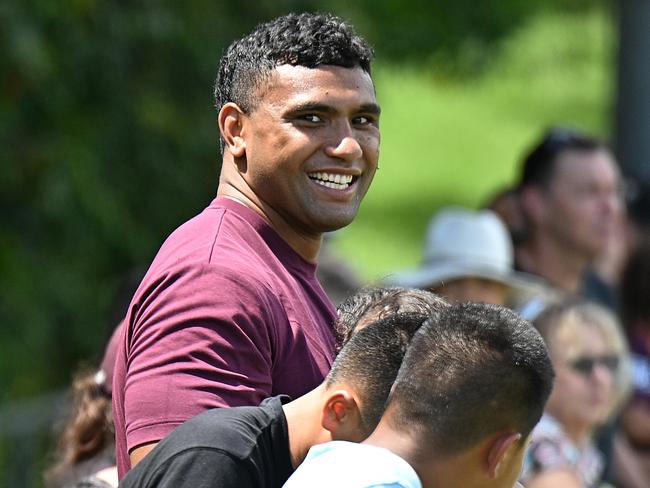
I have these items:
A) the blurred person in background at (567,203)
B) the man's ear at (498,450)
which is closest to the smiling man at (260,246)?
the man's ear at (498,450)

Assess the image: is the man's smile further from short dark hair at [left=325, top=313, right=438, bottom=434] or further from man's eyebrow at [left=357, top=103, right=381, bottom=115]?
short dark hair at [left=325, top=313, right=438, bottom=434]

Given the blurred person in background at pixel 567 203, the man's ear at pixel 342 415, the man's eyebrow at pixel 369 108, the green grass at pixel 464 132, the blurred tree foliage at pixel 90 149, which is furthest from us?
the green grass at pixel 464 132

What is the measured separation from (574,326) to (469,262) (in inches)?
29.4

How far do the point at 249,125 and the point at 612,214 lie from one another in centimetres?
331

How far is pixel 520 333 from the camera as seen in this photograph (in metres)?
2.09

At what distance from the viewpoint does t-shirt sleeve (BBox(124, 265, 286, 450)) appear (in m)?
2.16

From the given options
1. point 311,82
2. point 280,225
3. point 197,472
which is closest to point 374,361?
point 197,472

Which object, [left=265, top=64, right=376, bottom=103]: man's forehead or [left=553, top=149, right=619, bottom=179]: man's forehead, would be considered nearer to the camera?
[left=265, top=64, right=376, bottom=103]: man's forehead

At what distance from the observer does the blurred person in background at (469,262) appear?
488cm

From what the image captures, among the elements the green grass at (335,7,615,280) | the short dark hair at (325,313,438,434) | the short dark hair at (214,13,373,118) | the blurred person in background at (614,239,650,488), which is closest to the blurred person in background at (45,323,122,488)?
the short dark hair at (214,13,373,118)

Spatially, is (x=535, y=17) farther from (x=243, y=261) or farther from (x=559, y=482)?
(x=243, y=261)

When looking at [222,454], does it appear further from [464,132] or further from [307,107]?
[464,132]

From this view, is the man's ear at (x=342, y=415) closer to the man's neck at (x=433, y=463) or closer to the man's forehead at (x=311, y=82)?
the man's neck at (x=433, y=463)

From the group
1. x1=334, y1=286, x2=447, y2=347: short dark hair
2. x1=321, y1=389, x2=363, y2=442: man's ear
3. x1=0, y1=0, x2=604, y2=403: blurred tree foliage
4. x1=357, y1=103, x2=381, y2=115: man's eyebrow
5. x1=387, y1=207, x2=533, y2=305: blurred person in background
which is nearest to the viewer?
x1=321, y1=389, x2=363, y2=442: man's ear
